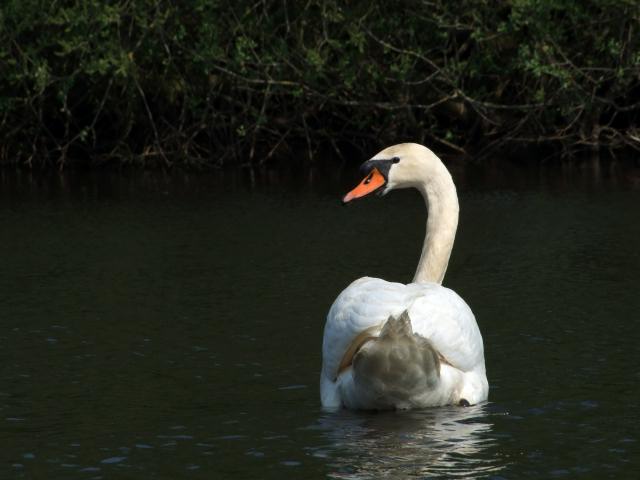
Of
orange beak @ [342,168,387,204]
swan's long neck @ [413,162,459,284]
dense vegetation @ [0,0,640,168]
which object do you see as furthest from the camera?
dense vegetation @ [0,0,640,168]

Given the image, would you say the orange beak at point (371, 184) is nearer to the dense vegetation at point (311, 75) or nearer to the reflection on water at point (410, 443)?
the reflection on water at point (410, 443)

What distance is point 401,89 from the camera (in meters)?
20.3

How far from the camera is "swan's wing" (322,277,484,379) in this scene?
271 inches

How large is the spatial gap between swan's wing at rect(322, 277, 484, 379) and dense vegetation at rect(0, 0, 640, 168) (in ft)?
36.3

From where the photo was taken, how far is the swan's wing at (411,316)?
689 cm

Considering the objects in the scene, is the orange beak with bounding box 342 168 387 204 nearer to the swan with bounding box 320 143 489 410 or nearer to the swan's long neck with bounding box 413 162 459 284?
the swan's long neck with bounding box 413 162 459 284

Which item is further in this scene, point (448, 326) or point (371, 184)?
point (371, 184)

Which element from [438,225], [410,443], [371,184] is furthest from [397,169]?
[410,443]

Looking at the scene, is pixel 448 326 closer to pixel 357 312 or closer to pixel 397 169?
pixel 357 312

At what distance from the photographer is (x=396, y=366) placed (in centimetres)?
668

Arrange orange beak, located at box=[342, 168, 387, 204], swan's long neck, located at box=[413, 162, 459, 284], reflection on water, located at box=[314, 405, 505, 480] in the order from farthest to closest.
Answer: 1. orange beak, located at box=[342, 168, 387, 204]
2. swan's long neck, located at box=[413, 162, 459, 284]
3. reflection on water, located at box=[314, 405, 505, 480]

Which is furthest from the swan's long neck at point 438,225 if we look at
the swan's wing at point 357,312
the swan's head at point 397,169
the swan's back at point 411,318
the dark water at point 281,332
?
the swan's wing at point 357,312

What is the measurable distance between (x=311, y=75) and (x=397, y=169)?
1102 centimetres

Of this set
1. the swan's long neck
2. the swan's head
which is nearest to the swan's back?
the swan's long neck
